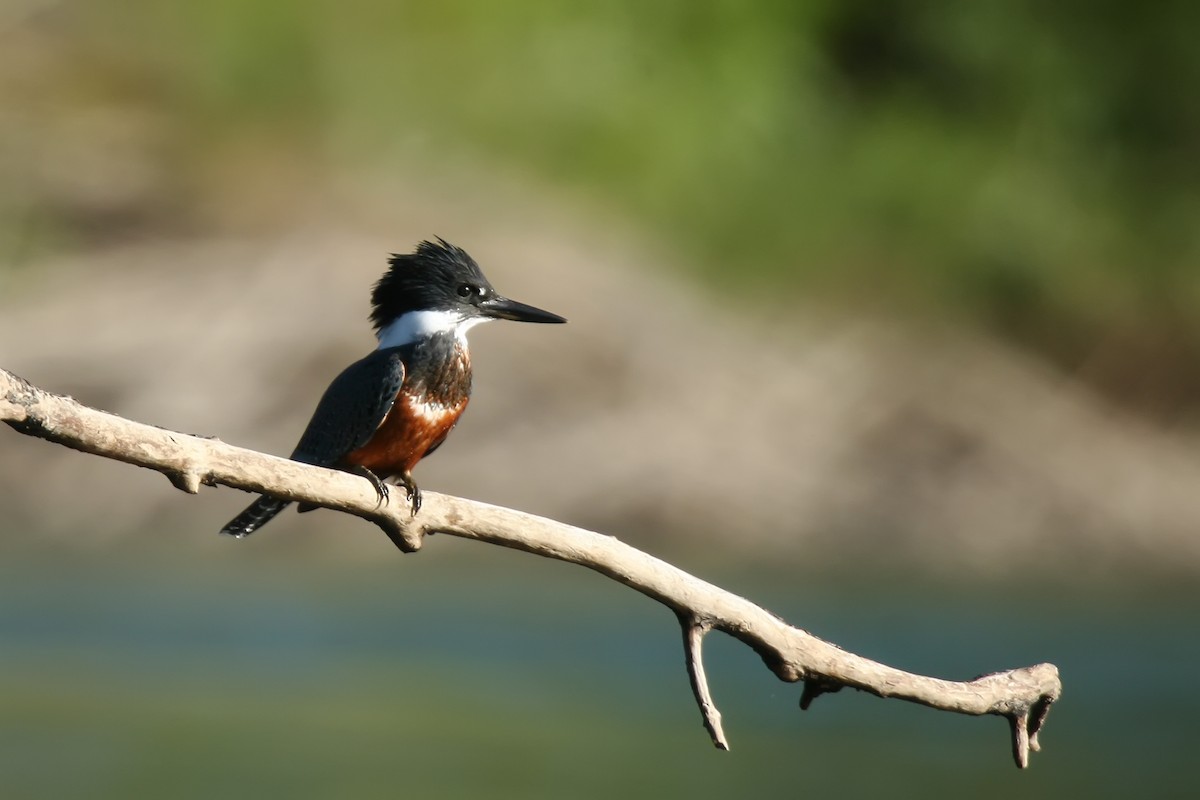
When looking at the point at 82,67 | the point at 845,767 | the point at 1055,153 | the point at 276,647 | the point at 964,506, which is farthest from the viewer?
the point at 1055,153

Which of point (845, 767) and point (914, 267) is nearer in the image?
point (845, 767)

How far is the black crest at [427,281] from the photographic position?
5254 millimetres

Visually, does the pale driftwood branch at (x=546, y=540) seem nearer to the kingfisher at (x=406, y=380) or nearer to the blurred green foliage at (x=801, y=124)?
the kingfisher at (x=406, y=380)

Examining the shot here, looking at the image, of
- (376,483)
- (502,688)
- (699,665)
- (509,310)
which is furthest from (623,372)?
(699,665)

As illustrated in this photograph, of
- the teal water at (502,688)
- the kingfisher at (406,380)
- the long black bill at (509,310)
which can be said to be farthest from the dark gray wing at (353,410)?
the teal water at (502,688)

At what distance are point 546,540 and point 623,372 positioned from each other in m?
7.79

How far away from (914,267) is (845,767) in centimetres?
578

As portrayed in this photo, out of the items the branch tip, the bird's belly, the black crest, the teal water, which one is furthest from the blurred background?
the branch tip

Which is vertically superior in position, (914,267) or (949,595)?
A: (914,267)

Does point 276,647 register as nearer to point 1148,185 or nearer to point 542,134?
point 542,134

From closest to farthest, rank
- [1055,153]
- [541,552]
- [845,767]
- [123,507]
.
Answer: [541,552] → [845,767] → [123,507] → [1055,153]

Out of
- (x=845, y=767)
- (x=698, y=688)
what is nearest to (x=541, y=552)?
(x=698, y=688)

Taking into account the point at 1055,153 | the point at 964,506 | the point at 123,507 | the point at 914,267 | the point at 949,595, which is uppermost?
the point at 1055,153

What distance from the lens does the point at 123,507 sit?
33.6ft
